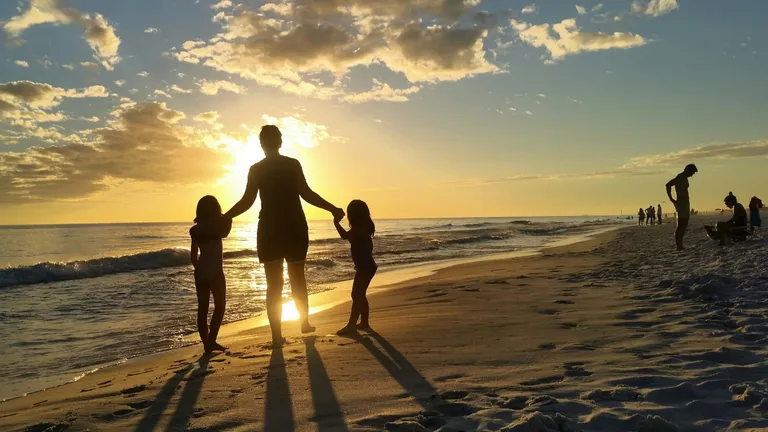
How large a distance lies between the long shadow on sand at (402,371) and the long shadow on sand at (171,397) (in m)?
1.47

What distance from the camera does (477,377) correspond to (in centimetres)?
340

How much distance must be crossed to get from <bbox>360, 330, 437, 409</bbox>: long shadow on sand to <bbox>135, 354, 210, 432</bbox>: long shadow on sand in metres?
1.47

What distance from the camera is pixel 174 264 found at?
21750mm

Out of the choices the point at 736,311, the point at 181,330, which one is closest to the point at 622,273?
the point at 736,311

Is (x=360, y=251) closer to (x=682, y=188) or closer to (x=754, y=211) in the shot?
(x=682, y=188)

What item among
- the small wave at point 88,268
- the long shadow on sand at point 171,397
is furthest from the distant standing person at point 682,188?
the small wave at point 88,268

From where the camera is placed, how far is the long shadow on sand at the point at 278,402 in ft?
8.95

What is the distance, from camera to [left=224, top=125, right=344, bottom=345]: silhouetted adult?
5102 millimetres

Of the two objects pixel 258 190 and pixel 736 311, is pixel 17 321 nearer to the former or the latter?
pixel 258 190

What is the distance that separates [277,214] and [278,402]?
241cm

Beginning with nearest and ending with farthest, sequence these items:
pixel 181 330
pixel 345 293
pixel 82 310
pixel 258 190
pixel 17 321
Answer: pixel 258 190 < pixel 181 330 < pixel 17 321 < pixel 82 310 < pixel 345 293

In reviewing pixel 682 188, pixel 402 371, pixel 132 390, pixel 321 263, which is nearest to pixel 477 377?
pixel 402 371

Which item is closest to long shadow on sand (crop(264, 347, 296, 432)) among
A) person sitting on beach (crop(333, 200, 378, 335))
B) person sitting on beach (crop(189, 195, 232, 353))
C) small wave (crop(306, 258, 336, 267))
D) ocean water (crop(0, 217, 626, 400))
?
person sitting on beach (crop(189, 195, 232, 353))

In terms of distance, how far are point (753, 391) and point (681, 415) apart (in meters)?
0.57
